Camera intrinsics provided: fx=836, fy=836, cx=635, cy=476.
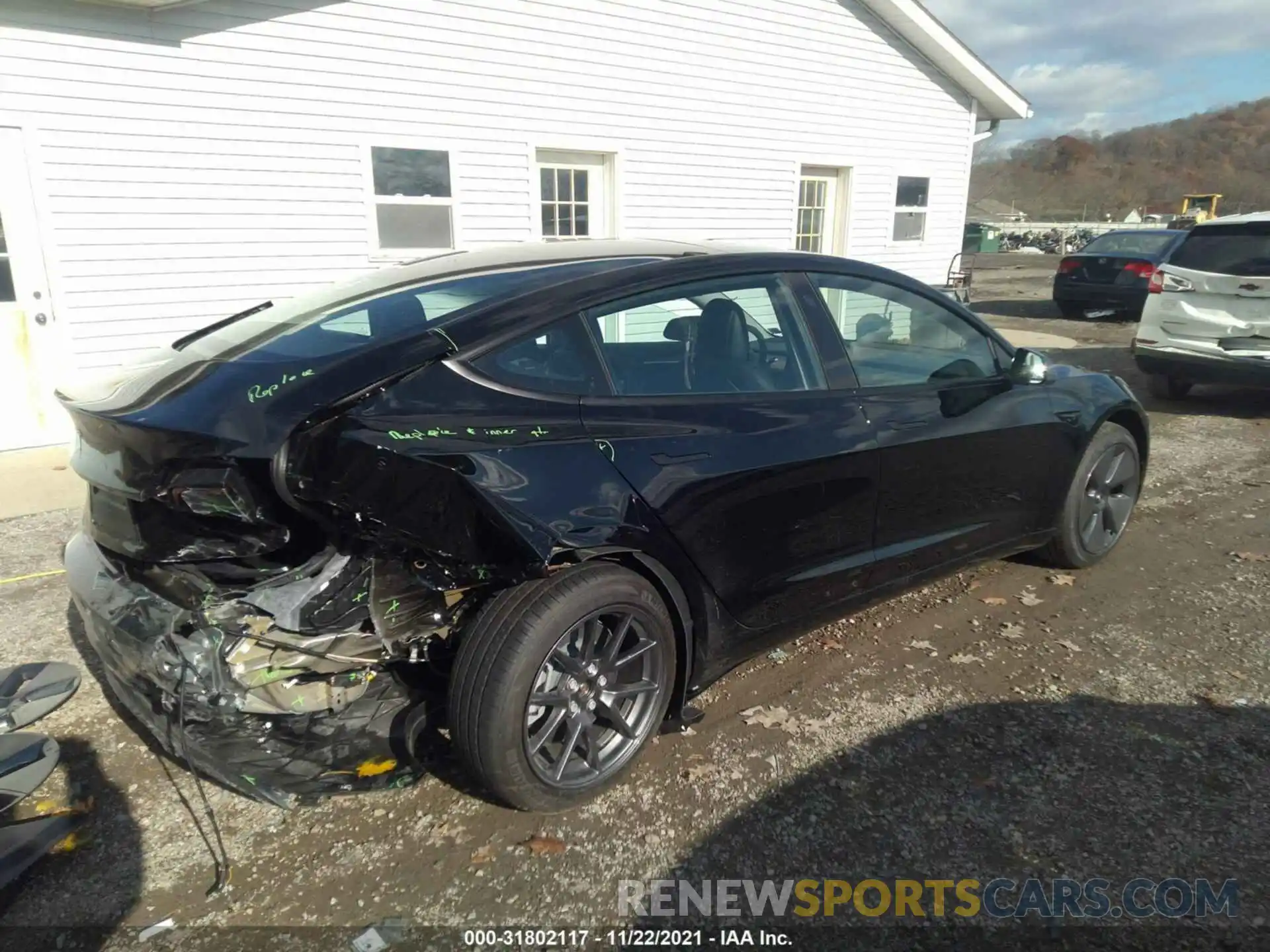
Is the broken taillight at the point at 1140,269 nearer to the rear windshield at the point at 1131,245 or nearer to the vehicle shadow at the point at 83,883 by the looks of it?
the rear windshield at the point at 1131,245

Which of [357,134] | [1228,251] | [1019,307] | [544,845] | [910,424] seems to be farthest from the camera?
[1019,307]

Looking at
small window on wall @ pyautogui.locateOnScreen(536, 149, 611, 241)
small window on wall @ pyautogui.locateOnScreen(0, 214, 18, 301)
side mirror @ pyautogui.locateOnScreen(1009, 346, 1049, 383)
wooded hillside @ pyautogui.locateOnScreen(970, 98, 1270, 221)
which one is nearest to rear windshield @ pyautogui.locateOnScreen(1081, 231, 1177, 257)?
small window on wall @ pyautogui.locateOnScreen(536, 149, 611, 241)

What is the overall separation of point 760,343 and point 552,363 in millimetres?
905

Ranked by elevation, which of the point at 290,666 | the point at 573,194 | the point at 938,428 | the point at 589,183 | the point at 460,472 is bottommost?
the point at 290,666

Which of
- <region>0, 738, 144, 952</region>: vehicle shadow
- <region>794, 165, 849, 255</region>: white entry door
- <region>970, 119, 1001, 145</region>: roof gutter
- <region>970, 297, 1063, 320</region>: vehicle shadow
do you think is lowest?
<region>0, 738, 144, 952</region>: vehicle shadow

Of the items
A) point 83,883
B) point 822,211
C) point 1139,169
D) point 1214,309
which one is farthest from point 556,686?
point 1139,169

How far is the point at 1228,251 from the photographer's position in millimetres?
7164

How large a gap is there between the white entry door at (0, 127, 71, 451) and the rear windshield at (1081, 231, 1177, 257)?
15.0m

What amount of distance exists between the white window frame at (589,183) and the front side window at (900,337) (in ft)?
17.3

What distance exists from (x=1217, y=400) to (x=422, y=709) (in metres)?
8.84

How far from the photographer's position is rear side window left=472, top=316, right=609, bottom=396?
233 cm

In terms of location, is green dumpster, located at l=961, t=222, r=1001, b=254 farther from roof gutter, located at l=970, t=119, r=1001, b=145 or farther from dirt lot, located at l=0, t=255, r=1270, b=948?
dirt lot, located at l=0, t=255, r=1270, b=948

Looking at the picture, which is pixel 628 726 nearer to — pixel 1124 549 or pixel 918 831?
pixel 918 831

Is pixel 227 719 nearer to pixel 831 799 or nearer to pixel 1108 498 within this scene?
pixel 831 799
